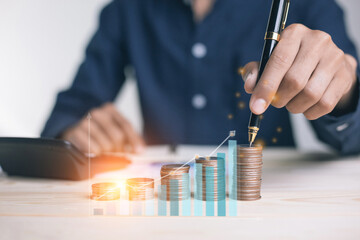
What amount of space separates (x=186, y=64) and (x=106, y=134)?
562mm

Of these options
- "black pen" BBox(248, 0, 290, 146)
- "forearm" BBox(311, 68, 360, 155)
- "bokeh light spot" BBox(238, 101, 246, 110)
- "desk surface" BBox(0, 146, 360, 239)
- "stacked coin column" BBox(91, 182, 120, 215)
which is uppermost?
"black pen" BBox(248, 0, 290, 146)

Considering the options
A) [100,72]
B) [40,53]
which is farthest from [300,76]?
[40,53]

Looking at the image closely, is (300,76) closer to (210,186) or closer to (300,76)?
(300,76)

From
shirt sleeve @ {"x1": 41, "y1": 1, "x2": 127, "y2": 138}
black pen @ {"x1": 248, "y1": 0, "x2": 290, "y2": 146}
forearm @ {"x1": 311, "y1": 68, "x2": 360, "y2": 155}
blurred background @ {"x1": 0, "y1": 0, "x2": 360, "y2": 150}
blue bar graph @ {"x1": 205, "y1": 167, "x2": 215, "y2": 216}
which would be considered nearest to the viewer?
blue bar graph @ {"x1": 205, "y1": 167, "x2": 215, "y2": 216}

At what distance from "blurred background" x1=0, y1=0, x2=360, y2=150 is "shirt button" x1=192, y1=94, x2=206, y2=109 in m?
1.23

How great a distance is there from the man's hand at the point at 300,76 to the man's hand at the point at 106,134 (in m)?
0.67

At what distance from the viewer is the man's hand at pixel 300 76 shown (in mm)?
696

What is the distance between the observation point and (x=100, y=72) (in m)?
1.80

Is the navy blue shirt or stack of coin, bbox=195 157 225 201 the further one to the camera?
the navy blue shirt

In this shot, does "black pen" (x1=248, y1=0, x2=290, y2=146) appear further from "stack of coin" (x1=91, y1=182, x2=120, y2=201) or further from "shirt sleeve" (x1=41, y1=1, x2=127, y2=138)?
"shirt sleeve" (x1=41, y1=1, x2=127, y2=138)

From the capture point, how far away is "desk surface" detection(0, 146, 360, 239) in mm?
504

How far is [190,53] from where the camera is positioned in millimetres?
1655

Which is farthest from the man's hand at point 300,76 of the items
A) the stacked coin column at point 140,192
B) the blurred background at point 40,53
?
the blurred background at point 40,53

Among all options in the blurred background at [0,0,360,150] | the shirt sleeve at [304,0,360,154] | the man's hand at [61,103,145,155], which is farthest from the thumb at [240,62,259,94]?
the blurred background at [0,0,360,150]
